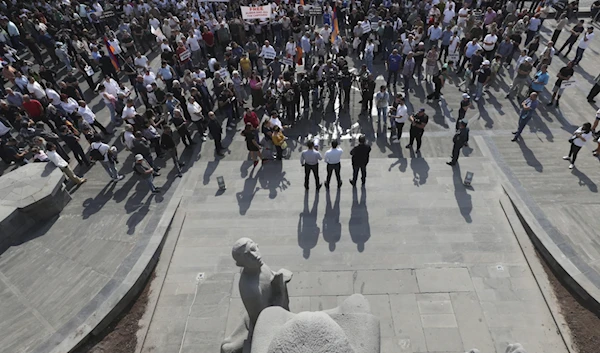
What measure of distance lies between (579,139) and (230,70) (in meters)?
13.5

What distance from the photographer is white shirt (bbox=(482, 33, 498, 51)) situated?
52.4 ft

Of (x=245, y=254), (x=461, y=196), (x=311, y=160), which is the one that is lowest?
(x=461, y=196)

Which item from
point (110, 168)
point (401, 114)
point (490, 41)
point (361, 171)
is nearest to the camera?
point (361, 171)

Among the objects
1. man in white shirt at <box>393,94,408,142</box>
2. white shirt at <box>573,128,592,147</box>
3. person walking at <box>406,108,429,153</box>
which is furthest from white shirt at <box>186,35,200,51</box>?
white shirt at <box>573,128,592,147</box>

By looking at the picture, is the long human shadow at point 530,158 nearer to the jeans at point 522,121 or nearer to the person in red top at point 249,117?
the jeans at point 522,121

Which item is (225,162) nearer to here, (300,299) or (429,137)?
(300,299)

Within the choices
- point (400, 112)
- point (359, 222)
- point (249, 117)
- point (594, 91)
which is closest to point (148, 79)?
point (249, 117)

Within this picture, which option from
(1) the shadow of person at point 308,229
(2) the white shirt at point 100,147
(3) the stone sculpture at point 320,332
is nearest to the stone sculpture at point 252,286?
(3) the stone sculpture at point 320,332

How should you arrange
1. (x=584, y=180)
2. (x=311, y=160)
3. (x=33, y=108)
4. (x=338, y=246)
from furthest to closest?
(x=33, y=108) < (x=584, y=180) < (x=311, y=160) < (x=338, y=246)

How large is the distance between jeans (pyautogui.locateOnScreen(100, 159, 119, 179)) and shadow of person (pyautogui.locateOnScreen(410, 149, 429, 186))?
9.47 m

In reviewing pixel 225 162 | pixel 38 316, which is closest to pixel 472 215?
pixel 225 162

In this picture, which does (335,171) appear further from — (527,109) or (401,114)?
(527,109)

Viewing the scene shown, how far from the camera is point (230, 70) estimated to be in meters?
16.6

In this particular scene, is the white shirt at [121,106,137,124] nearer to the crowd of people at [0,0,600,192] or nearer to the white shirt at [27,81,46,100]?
the crowd of people at [0,0,600,192]
